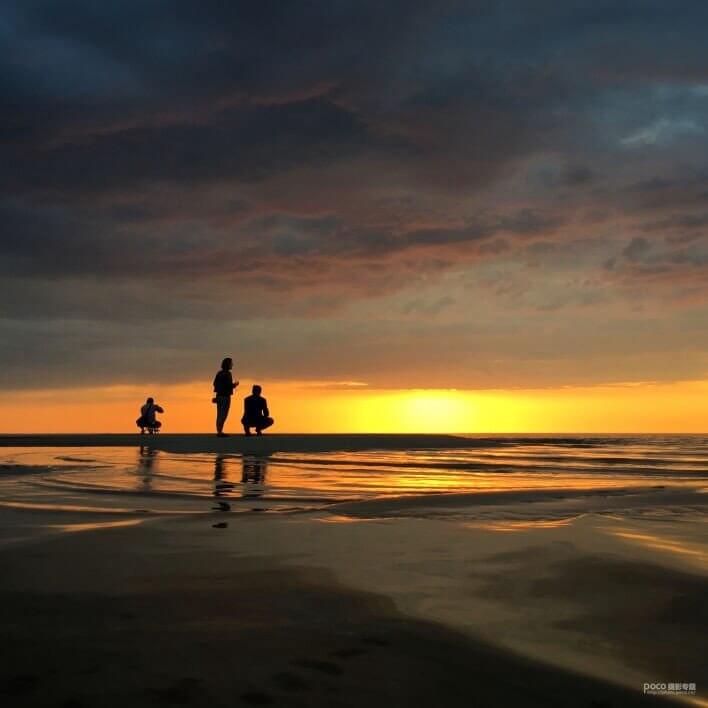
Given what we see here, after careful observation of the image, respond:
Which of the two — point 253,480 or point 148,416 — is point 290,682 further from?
point 148,416

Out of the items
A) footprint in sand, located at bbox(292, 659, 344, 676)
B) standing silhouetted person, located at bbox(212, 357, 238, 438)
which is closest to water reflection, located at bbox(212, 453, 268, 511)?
footprint in sand, located at bbox(292, 659, 344, 676)

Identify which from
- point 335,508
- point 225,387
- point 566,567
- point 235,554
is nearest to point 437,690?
point 566,567

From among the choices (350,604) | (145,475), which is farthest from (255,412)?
(350,604)

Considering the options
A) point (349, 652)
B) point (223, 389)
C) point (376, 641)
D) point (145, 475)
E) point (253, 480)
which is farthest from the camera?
point (223, 389)

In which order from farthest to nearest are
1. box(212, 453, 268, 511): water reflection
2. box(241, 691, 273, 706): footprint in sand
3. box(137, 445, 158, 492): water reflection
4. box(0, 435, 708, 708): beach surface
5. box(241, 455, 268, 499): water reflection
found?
box(137, 445, 158, 492): water reflection < box(241, 455, 268, 499): water reflection < box(212, 453, 268, 511): water reflection < box(0, 435, 708, 708): beach surface < box(241, 691, 273, 706): footprint in sand

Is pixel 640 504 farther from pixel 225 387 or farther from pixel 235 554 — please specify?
pixel 225 387

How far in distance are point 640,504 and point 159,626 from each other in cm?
510

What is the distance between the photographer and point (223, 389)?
21.8 meters

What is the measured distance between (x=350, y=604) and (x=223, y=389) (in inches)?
768

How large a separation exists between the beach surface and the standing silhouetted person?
51.5 feet

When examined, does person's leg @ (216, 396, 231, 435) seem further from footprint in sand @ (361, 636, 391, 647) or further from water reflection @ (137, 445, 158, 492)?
footprint in sand @ (361, 636, 391, 647)

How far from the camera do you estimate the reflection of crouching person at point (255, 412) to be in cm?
2302

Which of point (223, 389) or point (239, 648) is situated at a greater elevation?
point (223, 389)

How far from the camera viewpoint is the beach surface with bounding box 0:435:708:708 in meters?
1.90
